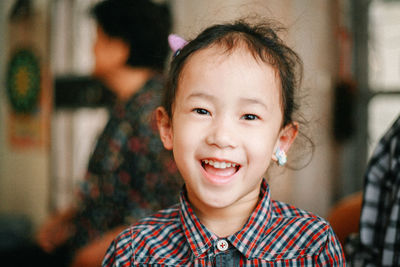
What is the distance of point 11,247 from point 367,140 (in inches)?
108

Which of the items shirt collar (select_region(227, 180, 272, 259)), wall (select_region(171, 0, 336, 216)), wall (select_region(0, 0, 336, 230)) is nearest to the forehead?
shirt collar (select_region(227, 180, 272, 259))

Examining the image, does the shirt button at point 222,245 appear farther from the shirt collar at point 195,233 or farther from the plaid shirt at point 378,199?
the plaid shirt at point 378,199

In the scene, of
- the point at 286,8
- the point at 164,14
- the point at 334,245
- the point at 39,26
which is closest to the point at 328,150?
the point at 286,8

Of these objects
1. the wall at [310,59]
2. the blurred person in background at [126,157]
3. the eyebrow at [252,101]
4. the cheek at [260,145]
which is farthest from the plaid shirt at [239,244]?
the wall at [310,59]

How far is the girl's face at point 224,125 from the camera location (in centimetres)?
88

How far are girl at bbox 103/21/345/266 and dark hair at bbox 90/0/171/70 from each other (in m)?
0.97

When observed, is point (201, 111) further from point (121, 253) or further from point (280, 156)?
point (121, 253)

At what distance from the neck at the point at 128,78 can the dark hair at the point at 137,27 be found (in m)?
0.03

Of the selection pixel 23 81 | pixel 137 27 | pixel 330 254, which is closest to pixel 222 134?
pixel 330 254

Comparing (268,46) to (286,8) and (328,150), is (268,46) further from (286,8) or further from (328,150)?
(328,150)

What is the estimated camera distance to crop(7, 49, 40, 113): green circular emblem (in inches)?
147

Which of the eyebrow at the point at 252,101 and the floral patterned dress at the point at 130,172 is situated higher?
the eyebrow at the point at 252,101

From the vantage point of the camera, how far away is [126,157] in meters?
1.71

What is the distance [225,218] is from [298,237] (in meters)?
0.17
